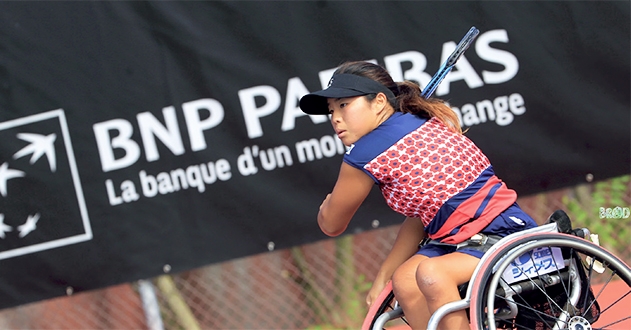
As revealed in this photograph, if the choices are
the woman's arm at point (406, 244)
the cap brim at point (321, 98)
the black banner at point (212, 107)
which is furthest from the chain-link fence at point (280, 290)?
the cap brim at point (321, 98)

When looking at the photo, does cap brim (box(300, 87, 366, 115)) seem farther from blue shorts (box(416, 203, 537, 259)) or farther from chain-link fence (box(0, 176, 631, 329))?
chain-link fence (box(0, 176, 631, 329))

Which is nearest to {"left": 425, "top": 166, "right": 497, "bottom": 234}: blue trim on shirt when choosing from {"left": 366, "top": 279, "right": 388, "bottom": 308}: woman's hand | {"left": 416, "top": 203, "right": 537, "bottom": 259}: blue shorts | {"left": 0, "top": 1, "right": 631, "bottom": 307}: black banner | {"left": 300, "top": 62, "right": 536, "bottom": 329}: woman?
{"left": 300, "top": 62, "right": 536, "bottom": 329}: woman

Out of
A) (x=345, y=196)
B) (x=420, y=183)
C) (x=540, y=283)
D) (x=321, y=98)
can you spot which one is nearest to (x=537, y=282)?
(x=540, y=283)

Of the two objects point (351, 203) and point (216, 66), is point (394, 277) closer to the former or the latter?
point (351, 203)

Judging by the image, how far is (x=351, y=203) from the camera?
1.92 meters

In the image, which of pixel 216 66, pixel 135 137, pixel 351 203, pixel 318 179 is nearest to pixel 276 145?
pixel 318 179

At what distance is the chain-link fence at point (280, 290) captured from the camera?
3.98 metres

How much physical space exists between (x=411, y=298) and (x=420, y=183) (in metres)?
0.39

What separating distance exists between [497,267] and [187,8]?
7.87ft

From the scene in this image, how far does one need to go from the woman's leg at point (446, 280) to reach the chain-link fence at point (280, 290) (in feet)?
7.33

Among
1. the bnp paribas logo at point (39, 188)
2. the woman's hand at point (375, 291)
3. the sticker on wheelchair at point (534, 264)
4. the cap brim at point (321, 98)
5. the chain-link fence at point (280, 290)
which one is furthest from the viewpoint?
the chain-link fence at point (280, 290)

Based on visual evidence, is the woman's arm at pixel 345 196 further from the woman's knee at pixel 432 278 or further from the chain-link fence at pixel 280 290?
the chain-link fence at pixel 280 290

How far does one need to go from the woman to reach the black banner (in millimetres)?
1289

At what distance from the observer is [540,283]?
180 cm
